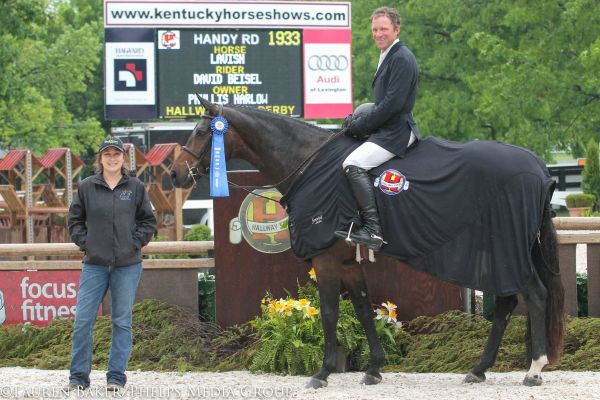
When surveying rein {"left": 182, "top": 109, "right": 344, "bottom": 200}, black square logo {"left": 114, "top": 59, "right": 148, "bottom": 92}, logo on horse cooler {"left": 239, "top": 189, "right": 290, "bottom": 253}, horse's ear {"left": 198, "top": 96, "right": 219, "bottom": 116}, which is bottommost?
logo on horse cooler {"left": 239, "top": 189, "right": 290, "bottom": 253}

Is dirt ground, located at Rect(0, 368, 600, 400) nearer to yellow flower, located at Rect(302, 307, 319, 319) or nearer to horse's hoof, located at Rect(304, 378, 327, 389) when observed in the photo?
horse's hoof, located at Rect(304, 378, 327, 389)

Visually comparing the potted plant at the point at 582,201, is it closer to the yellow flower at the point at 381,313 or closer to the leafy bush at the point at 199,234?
the leafy bush at the point at 199,234

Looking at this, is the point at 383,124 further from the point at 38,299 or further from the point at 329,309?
the point at 38,299

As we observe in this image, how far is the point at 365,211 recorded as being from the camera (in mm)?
7938

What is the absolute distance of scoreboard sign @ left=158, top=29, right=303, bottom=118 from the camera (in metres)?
17.2

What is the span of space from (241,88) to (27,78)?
844 inches

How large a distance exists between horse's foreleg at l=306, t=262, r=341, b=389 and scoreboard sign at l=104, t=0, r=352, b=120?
362 inches

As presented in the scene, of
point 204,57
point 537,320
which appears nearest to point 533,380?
point 537,320

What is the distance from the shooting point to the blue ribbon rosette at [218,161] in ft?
27.8

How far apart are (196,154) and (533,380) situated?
3.19 metres

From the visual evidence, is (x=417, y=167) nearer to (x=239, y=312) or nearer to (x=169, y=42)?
(x=239, y=312)

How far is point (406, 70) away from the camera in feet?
26.4

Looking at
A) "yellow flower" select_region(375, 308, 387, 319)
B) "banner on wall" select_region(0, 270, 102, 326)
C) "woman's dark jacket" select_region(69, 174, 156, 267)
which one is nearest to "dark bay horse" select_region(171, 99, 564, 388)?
"yellow flower" select_region(375, 308, 387, 319)

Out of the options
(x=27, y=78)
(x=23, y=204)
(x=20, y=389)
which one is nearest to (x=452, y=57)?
(x=27, y=78)
